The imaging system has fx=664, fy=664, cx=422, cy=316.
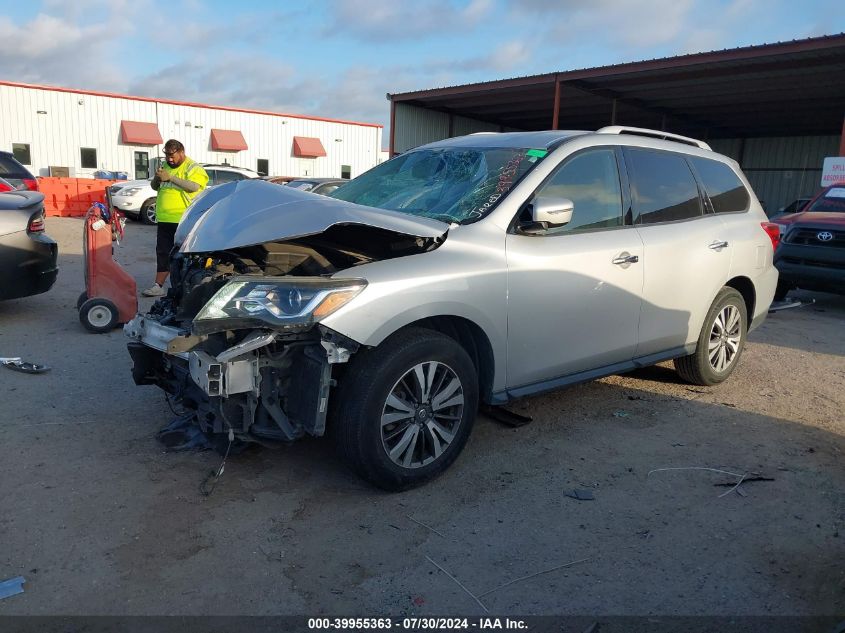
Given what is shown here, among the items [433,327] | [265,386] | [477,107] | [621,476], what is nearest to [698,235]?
[621,476]

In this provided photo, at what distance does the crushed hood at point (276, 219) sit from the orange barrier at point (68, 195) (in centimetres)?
1909

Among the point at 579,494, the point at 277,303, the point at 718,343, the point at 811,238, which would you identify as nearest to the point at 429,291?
the point at 277,303

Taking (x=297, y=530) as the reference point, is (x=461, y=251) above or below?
above

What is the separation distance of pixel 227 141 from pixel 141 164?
3.89m

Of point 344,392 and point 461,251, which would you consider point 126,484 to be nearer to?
point 344,392

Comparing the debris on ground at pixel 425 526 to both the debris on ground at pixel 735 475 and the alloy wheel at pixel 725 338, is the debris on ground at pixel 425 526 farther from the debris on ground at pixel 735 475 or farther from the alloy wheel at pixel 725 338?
the alloy wheel at pixel 725 338

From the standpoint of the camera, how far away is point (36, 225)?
6676mm

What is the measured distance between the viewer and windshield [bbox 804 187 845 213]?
32.9 feet

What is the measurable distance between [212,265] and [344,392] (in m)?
1.20

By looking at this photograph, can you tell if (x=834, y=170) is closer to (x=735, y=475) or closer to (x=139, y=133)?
(x=735, y=475)

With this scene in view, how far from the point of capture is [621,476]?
372 centimetres

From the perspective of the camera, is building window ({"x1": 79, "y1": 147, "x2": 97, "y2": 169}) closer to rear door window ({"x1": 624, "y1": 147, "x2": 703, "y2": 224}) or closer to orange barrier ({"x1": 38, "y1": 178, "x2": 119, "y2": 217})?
orange barrier ({"x1": 38, "y1": 178, "x2": 119, "y2": 217})

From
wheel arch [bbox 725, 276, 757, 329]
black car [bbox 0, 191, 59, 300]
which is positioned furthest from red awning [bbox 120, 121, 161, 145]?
wheel arch [bbox 725, 276, 757, 329]

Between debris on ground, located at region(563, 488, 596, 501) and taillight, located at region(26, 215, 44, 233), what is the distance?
5.85m
